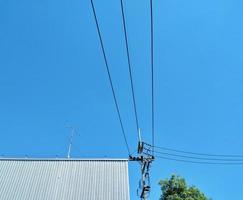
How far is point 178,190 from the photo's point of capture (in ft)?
50.5

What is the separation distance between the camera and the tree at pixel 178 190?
15.0 metres

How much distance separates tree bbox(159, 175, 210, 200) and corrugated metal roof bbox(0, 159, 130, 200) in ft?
15.0

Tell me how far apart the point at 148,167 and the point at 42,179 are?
4.78 meters

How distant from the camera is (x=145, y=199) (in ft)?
36.2

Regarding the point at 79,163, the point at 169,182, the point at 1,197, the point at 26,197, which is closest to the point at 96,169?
the point at 79,163

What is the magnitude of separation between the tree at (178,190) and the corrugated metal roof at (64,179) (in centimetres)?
456

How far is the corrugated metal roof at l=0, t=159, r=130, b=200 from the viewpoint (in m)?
10.7

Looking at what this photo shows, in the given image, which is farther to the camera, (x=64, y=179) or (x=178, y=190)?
(x=178, y=190)

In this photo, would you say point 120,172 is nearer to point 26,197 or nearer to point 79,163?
point 79,163

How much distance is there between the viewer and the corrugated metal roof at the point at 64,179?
10727 mm

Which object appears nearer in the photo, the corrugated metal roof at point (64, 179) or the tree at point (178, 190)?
the corrugated metal roof at point (64, 179)

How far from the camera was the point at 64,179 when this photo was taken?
11.7m

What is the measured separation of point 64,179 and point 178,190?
23.6ft

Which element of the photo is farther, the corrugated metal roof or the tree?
the tree
